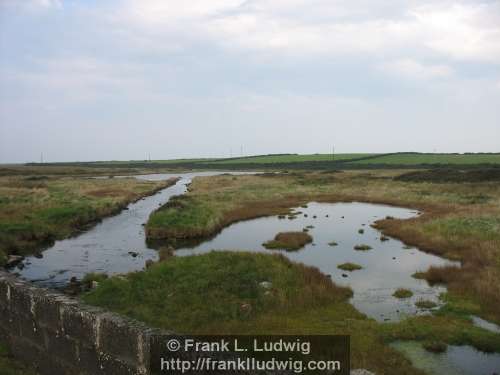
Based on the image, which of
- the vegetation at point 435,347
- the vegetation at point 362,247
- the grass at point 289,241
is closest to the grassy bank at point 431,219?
the vegetation at point 362,247

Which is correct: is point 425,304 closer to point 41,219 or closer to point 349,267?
point 349,267

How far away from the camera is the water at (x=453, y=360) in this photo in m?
13.7

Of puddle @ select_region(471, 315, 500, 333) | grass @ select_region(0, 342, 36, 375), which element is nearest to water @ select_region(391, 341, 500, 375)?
puddle @ select_region(471, 315, 500, 333)

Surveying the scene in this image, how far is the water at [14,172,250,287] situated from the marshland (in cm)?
12

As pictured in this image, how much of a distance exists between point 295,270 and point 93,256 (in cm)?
1659

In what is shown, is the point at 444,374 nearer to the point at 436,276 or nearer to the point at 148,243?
the point at 436,276

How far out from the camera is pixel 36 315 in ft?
34.7

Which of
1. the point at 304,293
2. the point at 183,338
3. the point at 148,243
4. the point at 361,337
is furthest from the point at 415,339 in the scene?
the point at 148,243

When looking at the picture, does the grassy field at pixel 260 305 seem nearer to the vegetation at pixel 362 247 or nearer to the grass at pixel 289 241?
the grass at pixel 289 241

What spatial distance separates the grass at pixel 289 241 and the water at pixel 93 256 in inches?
381

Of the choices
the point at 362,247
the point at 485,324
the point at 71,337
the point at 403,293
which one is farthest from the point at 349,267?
the point at 71,337

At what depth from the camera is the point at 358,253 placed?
31266 millimetres

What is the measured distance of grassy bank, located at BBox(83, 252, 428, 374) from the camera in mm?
16281

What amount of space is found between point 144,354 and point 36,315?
13.1ft
